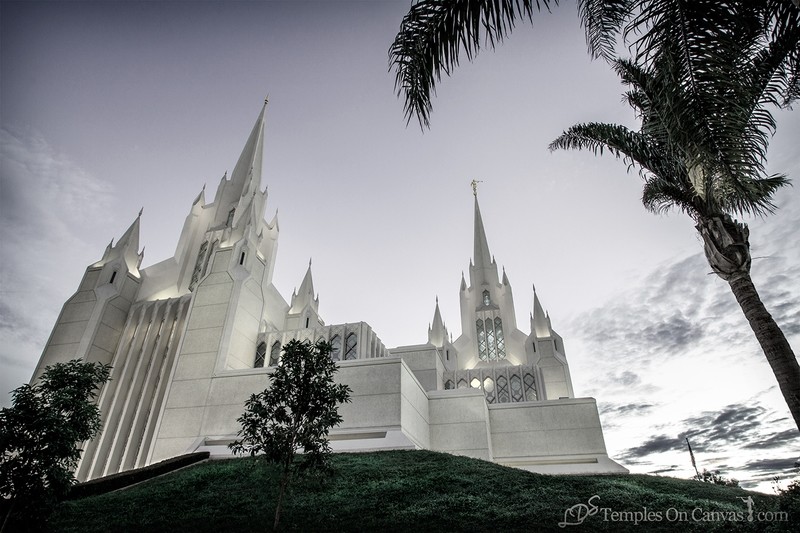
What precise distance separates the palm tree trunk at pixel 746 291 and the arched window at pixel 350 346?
2098 centimetres

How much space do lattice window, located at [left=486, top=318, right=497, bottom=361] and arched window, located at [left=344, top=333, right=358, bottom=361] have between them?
43.7ft

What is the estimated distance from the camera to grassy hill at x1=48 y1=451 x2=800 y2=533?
306 inches

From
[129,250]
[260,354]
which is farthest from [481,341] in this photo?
[129,250]

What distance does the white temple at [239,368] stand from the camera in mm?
18688

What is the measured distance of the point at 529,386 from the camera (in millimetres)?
27438

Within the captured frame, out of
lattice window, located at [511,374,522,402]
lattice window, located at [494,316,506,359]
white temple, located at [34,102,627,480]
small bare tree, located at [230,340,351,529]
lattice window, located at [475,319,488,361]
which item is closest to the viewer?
small bare tree, located at [230,340,351,529]

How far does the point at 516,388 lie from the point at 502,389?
0.86 metres

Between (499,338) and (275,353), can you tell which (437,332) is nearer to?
(499,338)

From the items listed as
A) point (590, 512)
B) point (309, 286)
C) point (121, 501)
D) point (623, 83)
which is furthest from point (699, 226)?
point (309, 286)

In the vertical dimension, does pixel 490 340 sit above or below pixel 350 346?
above

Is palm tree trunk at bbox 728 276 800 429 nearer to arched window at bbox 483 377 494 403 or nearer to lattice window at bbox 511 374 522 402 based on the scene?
lattice window at bbox 511 374 522 402

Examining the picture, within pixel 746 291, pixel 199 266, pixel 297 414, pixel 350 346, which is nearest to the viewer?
pixel 746 291

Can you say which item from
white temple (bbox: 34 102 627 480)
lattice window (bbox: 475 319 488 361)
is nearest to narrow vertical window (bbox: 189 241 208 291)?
white temple (bbox: 34 102 627 480)

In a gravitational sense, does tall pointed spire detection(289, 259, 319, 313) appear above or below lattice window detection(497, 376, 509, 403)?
above
